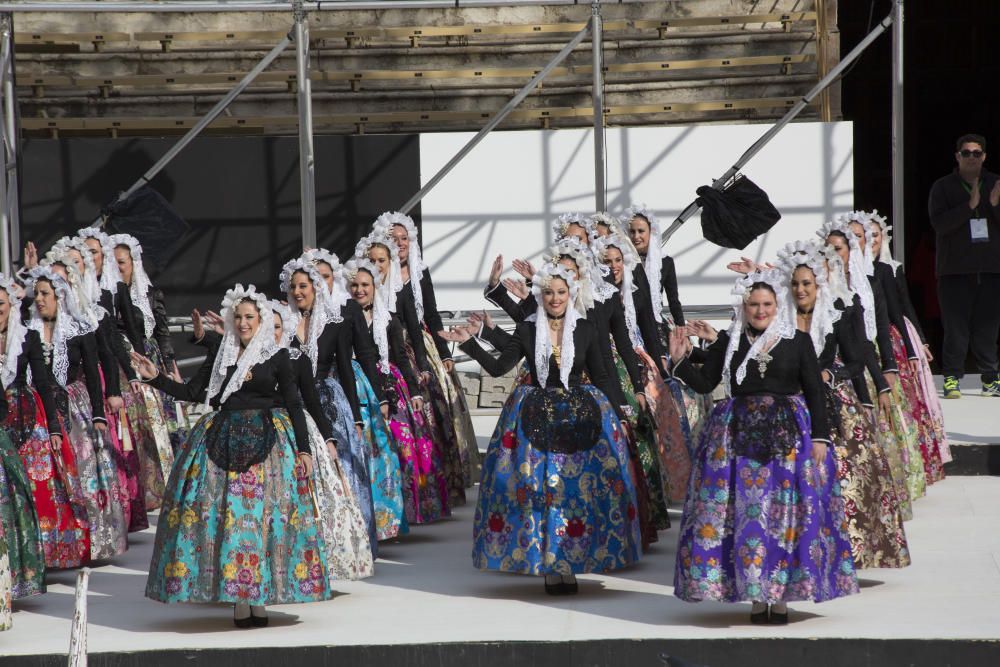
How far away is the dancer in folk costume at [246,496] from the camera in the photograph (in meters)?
6.45

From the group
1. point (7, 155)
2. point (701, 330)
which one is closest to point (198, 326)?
point (701, 330)

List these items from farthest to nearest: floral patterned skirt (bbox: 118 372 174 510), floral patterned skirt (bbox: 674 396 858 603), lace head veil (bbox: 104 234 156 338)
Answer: lace head veil (bbox: 104 234 156 338)
floral patterned skirt (bbox: 118 372 174 510)
floral patterned skirt (bbox: 674 396 858 603)

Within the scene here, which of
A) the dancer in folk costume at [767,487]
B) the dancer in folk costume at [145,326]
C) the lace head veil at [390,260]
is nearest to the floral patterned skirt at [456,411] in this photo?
the lace head veil at [390,260]

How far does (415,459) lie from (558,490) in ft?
6.42

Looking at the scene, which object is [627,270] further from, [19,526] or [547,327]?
[19,526]

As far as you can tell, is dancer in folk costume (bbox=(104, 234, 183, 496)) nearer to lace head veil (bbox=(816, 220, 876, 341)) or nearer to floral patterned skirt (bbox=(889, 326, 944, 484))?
lace head veil (bbox=(816, 220, 876, 341))

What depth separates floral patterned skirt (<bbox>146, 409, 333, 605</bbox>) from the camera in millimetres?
6441

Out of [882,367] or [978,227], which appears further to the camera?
[978,227]

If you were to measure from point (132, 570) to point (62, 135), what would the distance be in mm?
7561

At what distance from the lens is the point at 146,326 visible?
986 centimetres

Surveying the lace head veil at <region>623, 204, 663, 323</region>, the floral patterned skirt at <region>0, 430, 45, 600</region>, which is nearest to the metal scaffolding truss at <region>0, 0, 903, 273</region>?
the lace head veil at <region>623, 204, 663, 323</region>

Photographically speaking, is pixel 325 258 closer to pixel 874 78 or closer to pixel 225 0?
pixel 225 0

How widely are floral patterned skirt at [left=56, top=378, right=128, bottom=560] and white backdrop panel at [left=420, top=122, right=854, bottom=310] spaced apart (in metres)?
4.51

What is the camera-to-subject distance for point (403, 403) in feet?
28.8
